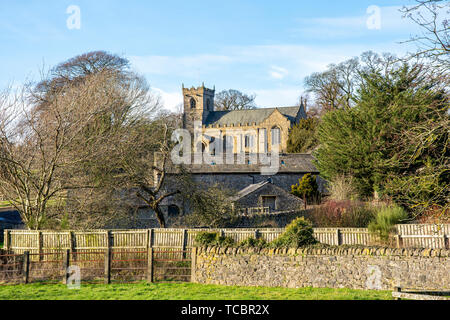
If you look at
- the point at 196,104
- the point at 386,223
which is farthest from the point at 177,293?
the point at 196,104

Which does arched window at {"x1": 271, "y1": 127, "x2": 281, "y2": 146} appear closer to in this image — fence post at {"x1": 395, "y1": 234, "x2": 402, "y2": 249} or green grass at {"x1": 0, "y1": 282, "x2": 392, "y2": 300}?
fence post at {"x1": 395, "y1": 234, "x2": 402, "y2": 249}

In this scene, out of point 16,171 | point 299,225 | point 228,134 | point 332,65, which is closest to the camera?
point 299,225

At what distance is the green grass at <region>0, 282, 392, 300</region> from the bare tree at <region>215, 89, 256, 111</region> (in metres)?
76.9

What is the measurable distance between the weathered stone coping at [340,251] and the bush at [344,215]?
12.7 meters

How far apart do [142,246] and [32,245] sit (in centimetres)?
435

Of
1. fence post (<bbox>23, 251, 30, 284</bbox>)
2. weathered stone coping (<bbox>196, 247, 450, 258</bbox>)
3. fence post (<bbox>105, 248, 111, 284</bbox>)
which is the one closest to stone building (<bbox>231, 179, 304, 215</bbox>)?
fence post (<bbox>105, 248, 111, 284</bbox>)

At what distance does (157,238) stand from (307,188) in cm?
2056

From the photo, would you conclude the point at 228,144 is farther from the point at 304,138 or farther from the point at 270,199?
the point at 270,199

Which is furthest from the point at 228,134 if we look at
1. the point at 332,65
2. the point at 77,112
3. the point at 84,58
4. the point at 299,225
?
the point at 299,225

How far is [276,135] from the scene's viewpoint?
76.8 metres

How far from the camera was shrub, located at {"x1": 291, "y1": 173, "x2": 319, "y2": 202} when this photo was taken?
126ft

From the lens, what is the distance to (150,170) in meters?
25.0

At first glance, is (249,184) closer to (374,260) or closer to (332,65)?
(332,65)

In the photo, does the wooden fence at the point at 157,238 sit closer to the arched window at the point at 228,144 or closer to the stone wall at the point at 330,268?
the stone wall at the point at 330,268
